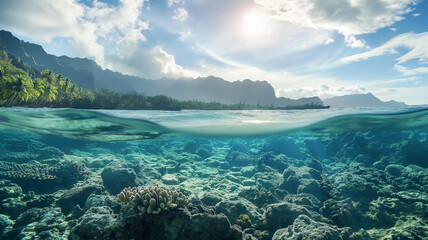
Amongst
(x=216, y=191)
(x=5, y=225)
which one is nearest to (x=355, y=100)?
(x=216, y=191)

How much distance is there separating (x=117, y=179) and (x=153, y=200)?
8.05 m

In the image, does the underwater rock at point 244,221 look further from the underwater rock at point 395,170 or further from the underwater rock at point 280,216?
the underwater rock at point 395,170

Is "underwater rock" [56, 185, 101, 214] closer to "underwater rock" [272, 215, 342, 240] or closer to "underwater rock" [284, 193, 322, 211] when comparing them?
"underwater rock" [272, 215, 342, 240]

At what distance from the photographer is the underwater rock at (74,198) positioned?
947cm

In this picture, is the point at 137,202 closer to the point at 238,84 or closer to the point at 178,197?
the point at 178,197

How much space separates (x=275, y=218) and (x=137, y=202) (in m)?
5.49

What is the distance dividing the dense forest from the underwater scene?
193 cm

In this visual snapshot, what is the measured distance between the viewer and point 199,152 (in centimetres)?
2727

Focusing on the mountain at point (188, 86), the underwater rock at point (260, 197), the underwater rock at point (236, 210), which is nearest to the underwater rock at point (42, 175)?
the underwater rock at point (236, 210)

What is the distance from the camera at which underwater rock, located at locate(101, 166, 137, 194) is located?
38.0 feet

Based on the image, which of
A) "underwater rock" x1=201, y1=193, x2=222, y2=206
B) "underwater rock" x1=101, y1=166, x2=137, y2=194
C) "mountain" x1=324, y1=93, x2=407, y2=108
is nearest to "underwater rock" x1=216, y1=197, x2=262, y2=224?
"underwater rock" x1=201, y1=193, x2=222, y2=206

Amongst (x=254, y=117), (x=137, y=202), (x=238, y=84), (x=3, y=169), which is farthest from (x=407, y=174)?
(x=238, y=84)

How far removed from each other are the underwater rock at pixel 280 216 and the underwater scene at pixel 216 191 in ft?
0.13

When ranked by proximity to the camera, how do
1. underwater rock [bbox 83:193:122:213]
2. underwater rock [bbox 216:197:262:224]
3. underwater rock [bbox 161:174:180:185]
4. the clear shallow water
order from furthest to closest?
underwater rock [bbox 161:174:180:185]
the clear shallow water
underwater rock [bbox 216:197:262:224]
underwater rock [bbox 83:193:122:213]
